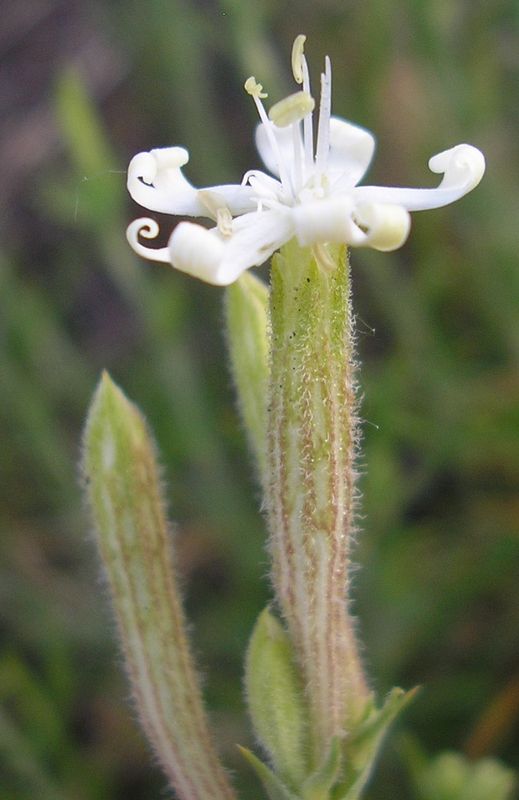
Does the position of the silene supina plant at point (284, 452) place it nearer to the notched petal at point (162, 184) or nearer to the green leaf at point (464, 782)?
the notched petal at point (162, 184)

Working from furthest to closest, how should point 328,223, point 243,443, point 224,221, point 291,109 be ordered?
point 243,443, point 291,109, point 224,221, point 328,223

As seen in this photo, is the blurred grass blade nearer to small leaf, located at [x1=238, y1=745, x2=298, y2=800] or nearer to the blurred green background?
small leaf, located at [x1=238, y1=745, x2=298, y2=800]

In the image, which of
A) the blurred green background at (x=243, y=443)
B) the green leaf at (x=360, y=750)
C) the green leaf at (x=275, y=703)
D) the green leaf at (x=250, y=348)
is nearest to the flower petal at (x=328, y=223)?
the green leaf at (x=250, y=348)

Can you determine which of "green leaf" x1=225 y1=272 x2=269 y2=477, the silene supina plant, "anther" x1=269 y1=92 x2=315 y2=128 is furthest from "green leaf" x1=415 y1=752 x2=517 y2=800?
"anther" x1=269 y1=92 x2=315 y2=128

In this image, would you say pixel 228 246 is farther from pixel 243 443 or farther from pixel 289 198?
pixel 243 443

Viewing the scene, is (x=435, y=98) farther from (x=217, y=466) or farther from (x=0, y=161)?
(x=0, y=161)

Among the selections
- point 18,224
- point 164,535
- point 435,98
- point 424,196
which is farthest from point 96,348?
point 424,196

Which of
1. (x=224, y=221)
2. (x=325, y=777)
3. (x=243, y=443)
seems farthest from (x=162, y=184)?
(x=243, y=443)
